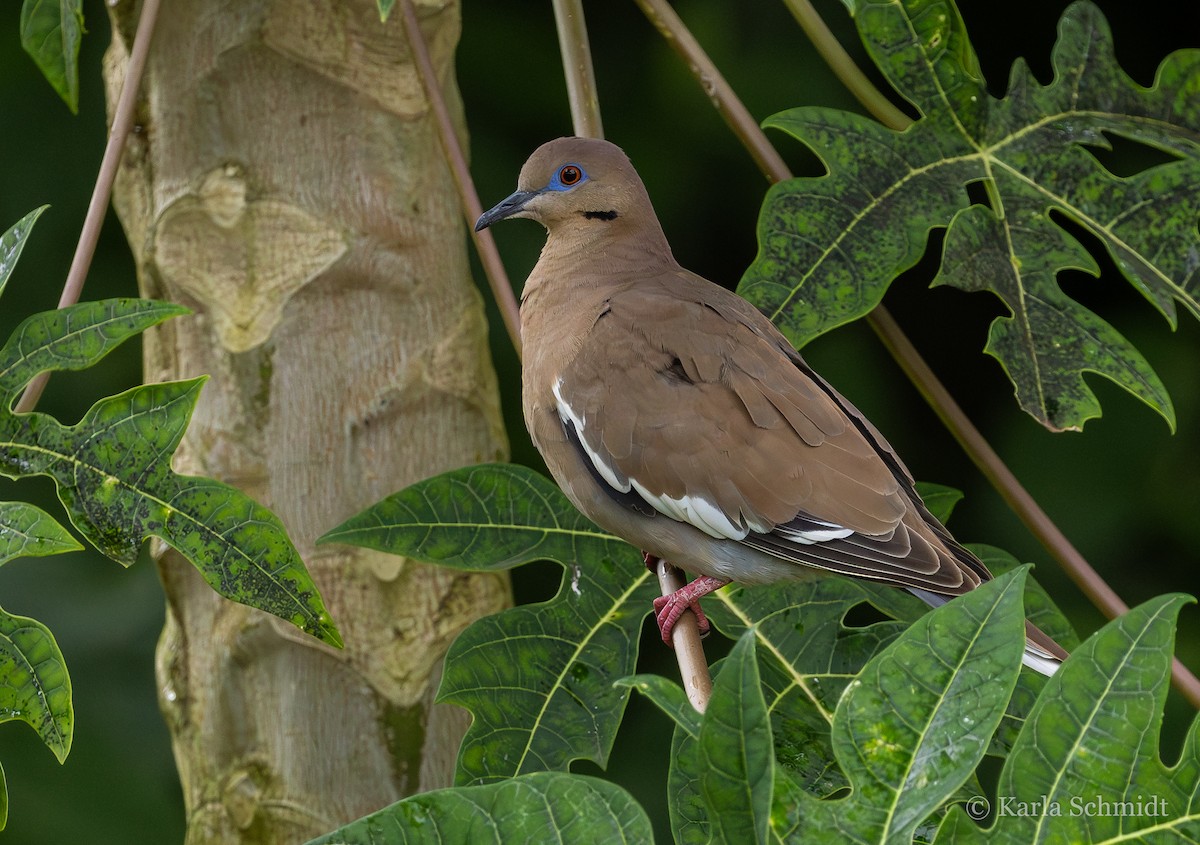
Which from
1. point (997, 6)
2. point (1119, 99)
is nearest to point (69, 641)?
point (1119, 99)

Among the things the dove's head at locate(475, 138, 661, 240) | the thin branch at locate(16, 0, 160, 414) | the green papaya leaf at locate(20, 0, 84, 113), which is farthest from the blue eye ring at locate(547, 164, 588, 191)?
the green papaya leaf at locate(20, 0, 84, 113)

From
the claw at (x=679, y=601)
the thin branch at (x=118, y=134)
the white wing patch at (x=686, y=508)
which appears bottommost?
the claw at (x=679, y=601)

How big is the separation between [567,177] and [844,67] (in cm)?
41

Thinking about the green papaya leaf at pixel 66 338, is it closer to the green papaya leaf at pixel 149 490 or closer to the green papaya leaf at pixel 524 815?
the green papaya leaf at pixel 149 490

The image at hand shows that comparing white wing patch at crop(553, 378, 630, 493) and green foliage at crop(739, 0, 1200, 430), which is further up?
green foliage at crop(739, 0, 1200, 430)

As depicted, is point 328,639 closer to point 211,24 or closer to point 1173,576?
point 211,24

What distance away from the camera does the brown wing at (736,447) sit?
54.1 inches

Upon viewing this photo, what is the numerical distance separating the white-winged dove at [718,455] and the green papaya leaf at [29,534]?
23.1 inches

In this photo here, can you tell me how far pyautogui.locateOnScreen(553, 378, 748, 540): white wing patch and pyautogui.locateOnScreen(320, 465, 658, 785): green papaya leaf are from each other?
9 cm

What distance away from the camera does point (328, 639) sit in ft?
3.71

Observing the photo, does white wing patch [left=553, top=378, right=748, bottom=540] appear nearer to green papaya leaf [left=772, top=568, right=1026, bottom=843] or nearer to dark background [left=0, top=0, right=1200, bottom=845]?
green papaya leaf [left=772, top=568, right=1026, bottom=843]

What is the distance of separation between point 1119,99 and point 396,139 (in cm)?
98

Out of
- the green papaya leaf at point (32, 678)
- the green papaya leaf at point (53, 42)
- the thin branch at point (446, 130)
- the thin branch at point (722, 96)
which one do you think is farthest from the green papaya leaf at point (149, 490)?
the thin branch at point (722, 96)

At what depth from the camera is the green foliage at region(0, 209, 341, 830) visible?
109cm
